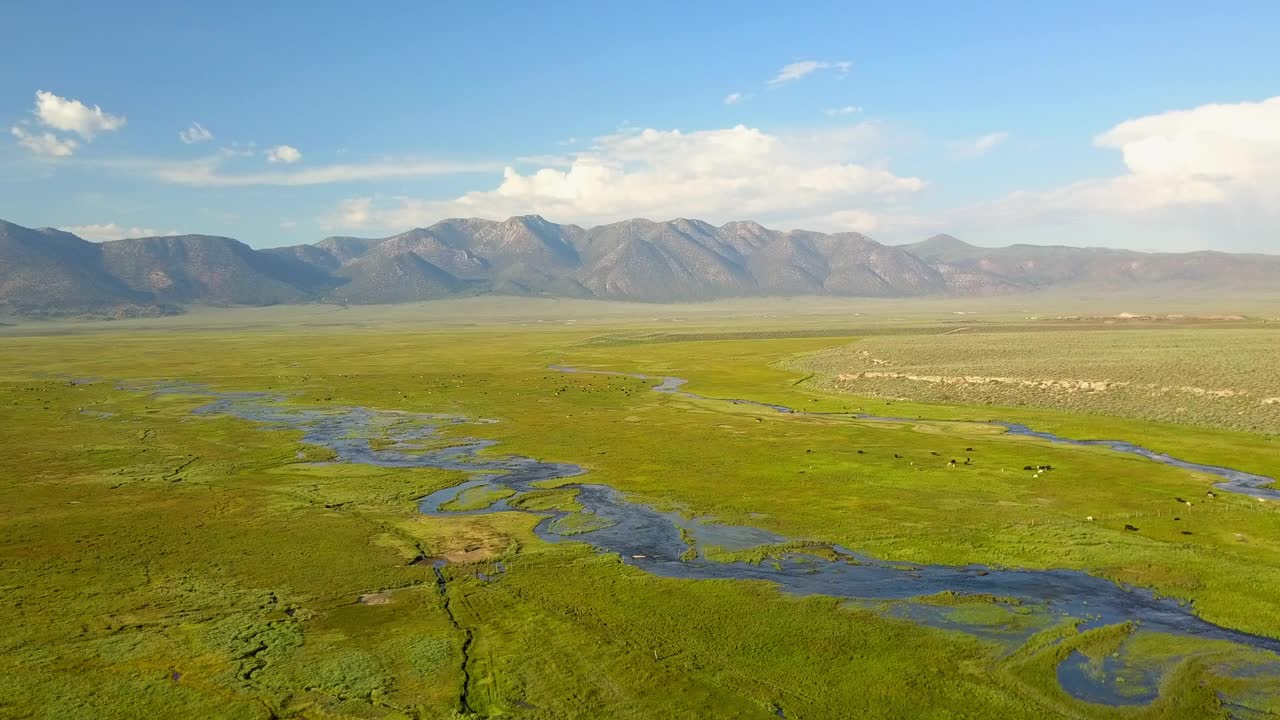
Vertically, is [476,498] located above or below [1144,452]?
below

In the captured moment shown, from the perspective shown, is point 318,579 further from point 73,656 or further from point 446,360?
point 446,360

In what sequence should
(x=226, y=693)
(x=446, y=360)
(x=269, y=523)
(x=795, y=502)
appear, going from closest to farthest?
(x=226, y=693) → (x=269, y=523) → (x=795, y=502) → (x=446, y=360)

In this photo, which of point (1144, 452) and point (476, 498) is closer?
point (476, 498)

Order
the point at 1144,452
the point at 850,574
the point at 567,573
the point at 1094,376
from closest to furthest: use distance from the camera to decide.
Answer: the point at 850,574
the point at 567,573
the point at 1144,452
the point at 1094,376

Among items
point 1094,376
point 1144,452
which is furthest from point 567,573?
point 1094,376

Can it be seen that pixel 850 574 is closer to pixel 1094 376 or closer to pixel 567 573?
pixel 567 573

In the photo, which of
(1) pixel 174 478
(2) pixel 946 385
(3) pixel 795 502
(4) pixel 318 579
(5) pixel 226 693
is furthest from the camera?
(2) pixel 946 385

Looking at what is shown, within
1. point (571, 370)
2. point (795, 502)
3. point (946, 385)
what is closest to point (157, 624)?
point (795, 502)

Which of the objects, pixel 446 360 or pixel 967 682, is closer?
pixel 967 682

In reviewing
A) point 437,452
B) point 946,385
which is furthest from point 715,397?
point 437,452

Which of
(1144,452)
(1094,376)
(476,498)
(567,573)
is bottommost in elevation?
(476,498)
